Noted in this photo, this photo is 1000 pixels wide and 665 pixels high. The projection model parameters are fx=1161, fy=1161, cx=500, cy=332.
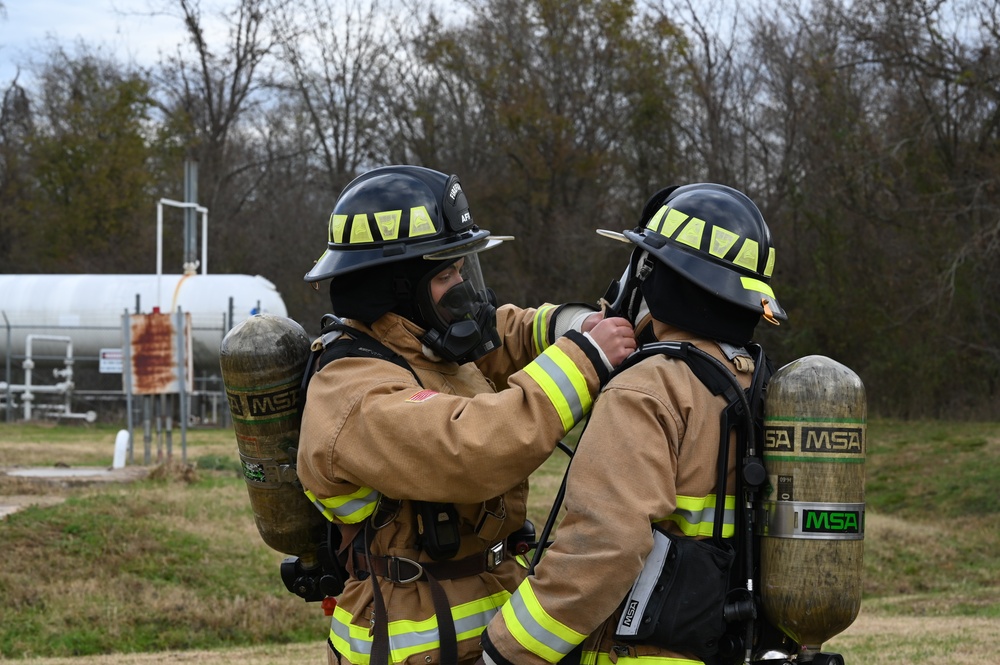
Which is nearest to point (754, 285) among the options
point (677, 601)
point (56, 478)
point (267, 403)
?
point (677, 601)

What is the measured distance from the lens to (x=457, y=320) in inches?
130

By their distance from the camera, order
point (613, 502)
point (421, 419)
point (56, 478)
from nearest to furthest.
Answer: point (613, 502) < point (421, 419) < point (56, 478)

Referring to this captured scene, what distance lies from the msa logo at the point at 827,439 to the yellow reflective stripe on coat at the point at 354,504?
113 centimetres

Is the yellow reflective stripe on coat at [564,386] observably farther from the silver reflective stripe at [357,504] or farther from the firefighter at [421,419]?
the silver reflective stripe at [357,504]

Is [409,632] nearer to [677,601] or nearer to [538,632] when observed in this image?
[538,632]

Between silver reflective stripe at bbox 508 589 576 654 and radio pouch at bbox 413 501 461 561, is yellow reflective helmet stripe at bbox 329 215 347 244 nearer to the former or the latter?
radio pouch at bbox 413 501 461 561

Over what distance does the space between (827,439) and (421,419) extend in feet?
3.22

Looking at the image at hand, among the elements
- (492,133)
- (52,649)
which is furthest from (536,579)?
(492,133)

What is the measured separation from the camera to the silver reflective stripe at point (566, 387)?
289 cm

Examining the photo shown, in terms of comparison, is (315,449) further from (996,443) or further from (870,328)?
(870,328)

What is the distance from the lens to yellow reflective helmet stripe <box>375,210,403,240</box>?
324 centimetres

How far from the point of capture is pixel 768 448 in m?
2.84

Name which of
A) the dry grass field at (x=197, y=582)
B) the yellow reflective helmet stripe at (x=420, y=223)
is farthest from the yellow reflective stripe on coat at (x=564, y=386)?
the dry grass field at (x=197, y=582)

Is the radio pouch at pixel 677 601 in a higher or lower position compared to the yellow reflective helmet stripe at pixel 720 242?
lower
